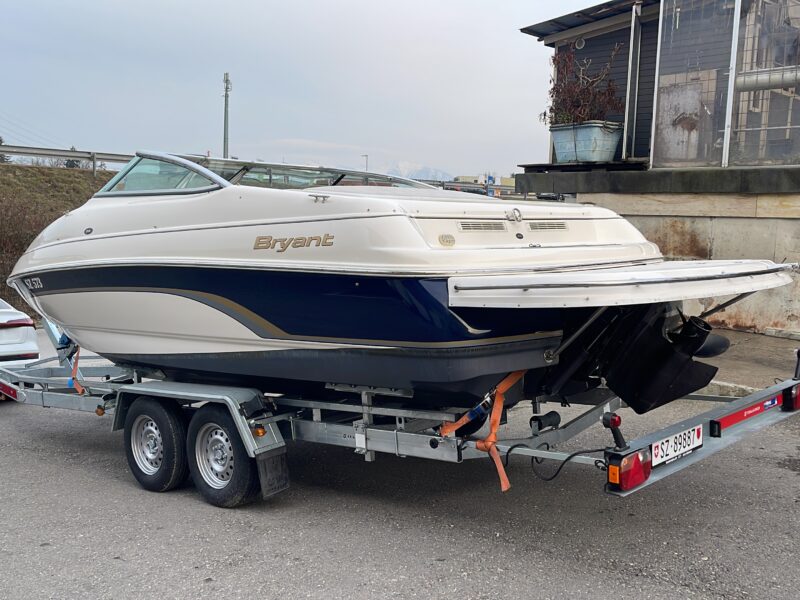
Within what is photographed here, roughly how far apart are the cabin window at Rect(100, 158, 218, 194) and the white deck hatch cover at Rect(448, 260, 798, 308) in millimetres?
2245

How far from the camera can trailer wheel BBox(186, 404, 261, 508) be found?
518 cm

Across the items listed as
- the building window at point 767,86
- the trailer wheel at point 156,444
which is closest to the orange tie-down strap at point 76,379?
the trailer wheel at point 156,444

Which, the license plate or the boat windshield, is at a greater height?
the boat windshield

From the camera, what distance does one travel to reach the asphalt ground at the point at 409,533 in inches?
159

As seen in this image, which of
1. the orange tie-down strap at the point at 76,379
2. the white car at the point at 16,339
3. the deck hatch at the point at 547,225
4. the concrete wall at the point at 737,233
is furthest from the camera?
the concrete wall at the point at 737,233

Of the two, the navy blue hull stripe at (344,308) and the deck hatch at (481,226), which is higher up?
the deck hatch at (481,226)

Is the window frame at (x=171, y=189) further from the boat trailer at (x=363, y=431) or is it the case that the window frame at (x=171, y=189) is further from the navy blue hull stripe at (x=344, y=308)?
the boat trailer at (x=363, y=431)

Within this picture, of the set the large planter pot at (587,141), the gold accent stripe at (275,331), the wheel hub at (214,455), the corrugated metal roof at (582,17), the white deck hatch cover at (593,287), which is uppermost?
the corrugated metal roof at (582,17)

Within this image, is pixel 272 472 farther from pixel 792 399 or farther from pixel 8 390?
pixel 8 390

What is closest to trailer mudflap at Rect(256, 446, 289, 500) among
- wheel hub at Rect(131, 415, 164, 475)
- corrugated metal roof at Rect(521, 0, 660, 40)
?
wheel hub at Rect(131, 415, 164, 475)

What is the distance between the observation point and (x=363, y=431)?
16.4 feet

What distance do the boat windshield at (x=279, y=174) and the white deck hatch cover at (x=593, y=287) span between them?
2.19 metres

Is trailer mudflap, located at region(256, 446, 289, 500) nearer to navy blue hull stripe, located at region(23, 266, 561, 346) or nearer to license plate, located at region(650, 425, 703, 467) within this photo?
navy blue hull stripe, located at region(23, 266, 561, 346)

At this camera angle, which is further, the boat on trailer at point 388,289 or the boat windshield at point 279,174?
the boat windshield at point 279,174
